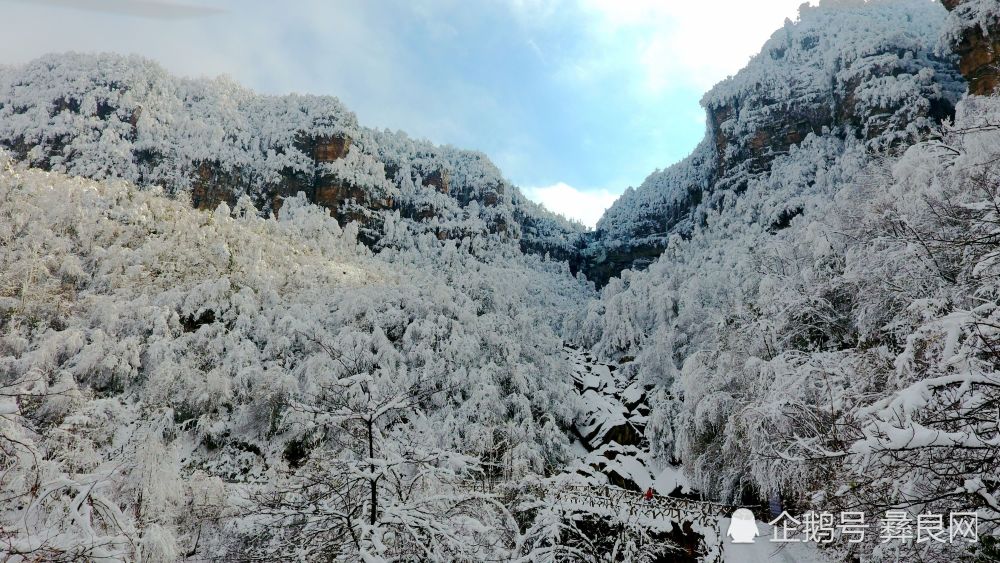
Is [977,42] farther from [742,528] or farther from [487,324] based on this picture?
[742,528]

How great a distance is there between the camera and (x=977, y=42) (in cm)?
3897

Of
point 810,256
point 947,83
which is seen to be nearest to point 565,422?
point 810,256

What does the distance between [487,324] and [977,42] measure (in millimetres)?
48255

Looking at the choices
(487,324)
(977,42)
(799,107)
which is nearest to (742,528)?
(487,324)

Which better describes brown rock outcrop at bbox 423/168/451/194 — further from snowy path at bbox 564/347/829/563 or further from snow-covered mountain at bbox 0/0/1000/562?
snowy path at bbox 564/347/829/563

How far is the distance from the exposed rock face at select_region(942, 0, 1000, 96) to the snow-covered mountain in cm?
31

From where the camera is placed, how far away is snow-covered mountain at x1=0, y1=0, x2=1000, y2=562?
448cm

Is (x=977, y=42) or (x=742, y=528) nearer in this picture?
(x=742, y=528)

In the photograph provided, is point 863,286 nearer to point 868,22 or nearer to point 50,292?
point 50,292

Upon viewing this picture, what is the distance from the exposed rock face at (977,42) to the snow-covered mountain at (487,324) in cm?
31

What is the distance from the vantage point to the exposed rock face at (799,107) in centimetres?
4891

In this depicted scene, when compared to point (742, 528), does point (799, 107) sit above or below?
above

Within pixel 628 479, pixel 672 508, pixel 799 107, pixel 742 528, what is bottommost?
pixel 628 479

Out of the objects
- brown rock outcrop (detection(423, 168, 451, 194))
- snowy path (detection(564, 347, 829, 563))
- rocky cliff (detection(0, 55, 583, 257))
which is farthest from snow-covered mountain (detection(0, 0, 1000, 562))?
brown rock outcrop (detection(423, 168, 451, 194))
